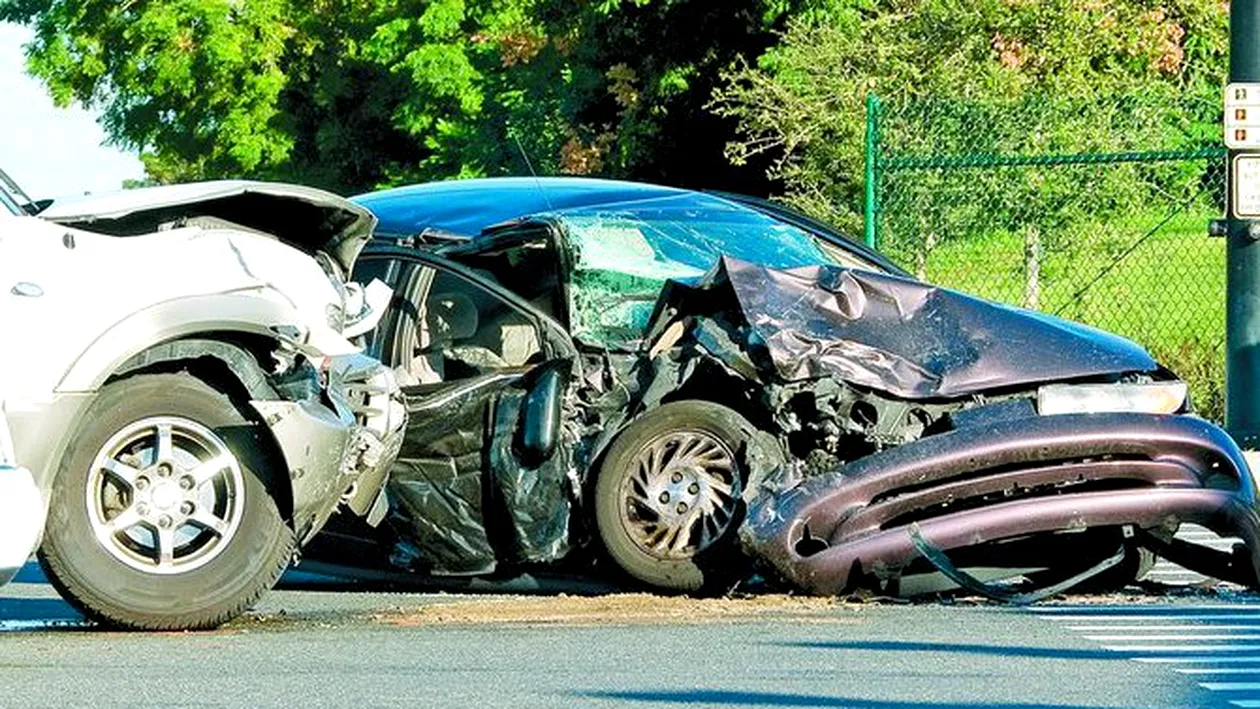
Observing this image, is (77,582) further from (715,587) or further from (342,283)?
(715,587)

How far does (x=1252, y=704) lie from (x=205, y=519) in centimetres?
338

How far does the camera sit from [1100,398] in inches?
395

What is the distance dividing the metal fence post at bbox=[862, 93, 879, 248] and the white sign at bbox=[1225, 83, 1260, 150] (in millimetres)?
2388

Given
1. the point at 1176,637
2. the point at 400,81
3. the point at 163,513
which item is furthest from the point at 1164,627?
the point at 400,81

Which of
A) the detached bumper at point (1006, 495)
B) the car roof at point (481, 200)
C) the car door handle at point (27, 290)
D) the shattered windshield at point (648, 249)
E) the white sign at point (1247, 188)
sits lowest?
the detached bumper at point (1006, 495)

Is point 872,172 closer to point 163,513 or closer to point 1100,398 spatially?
point 1100,398

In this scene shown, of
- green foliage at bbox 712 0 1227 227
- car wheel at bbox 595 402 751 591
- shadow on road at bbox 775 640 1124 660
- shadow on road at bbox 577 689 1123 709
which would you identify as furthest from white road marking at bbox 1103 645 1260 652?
green foliage at bbox 712 0 1227 227

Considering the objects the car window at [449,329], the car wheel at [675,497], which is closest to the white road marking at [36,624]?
the car window at [449,329]

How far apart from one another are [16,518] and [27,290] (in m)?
0.86

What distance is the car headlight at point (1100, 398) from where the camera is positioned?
1001cm

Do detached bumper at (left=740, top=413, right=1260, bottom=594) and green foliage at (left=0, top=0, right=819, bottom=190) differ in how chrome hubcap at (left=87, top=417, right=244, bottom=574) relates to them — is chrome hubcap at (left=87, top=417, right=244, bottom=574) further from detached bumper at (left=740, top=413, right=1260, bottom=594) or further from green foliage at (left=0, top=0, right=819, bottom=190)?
green foliage at (left=0, top=0, right=819, bottom=190)

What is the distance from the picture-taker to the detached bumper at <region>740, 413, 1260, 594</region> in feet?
31.5

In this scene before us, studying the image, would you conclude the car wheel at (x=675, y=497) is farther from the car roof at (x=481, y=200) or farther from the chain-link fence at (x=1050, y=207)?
the chain-link fence at (x=1050, y=207)

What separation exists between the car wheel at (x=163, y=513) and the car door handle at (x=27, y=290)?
397 mm
